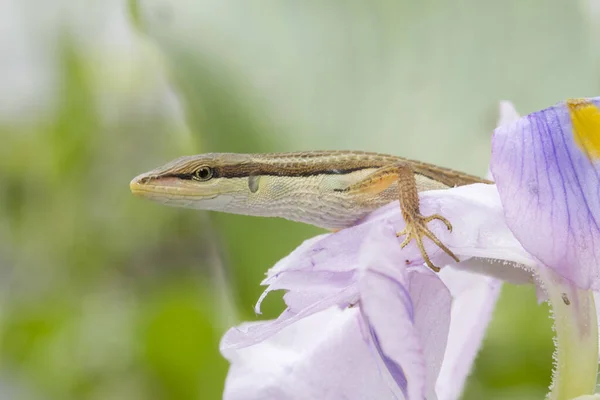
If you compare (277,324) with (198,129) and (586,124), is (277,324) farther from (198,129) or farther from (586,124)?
(198,129)

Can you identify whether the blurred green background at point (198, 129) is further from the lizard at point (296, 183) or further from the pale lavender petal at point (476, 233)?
the pale lavender petal at point (476, 233)

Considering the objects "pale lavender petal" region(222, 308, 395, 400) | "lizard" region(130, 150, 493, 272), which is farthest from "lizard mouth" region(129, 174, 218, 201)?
"pale lavender petal" region(222, 308, 395, 400)

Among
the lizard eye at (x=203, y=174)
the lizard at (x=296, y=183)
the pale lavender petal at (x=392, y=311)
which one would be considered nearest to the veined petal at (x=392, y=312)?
the pale lavender petal at (x=392, y=311)

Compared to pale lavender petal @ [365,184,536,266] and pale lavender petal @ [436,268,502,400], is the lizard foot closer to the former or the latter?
pale lavender petal @ [365,184,536,266]

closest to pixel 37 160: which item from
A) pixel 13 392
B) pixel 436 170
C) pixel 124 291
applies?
pixel 124 291

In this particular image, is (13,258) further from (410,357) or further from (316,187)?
(410,357)

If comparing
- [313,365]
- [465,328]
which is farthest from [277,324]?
[465,328]

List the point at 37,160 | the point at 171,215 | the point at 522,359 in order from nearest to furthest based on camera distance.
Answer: the point at 522,359 → the point at 37,160 → the point at 171,215
